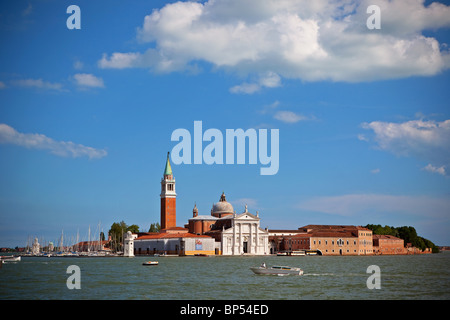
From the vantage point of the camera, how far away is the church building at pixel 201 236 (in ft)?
355

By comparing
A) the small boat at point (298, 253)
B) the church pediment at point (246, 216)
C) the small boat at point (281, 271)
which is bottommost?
the small boat at point (298, 253)

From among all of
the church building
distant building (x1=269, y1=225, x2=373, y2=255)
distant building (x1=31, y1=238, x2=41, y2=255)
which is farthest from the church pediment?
distant building (x1=31, y1=238, x2=41, y2=255)

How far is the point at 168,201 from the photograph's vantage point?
4879 inches

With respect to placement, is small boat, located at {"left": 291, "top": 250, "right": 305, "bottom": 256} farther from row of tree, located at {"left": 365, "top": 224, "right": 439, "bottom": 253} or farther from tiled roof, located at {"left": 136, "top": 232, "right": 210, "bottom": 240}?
row of tree, located at {"left": 365, "top": 224, "right": 439, "bottom": 253}

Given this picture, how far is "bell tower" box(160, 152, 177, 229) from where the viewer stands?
12362 centimetres

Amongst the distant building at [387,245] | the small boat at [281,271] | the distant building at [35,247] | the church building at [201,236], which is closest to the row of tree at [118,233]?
the church building at [201,236]

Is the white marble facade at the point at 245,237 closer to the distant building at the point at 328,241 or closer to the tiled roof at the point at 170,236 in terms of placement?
the tiled roof at the point at 170,236

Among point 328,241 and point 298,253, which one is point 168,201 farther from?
point 328,241

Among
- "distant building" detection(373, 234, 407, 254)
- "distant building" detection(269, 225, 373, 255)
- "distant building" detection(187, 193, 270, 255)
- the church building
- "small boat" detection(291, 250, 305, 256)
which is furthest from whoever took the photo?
"distant building" detection(373, 234, 407, 254)

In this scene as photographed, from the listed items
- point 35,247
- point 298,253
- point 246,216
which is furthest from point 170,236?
point 35,247

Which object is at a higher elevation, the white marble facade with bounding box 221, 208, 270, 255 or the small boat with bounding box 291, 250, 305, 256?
the white marble facade with bounding box 221, 208, 270, 255

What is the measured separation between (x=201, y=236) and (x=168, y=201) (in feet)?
54.5

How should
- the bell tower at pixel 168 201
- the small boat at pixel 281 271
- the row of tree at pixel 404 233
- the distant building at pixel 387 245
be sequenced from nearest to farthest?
the small boat at pixel 281 271 < the bell tower at pixel 168 201 < the distant building at pixel 387 245 < the row of tree at pixel 404 233
